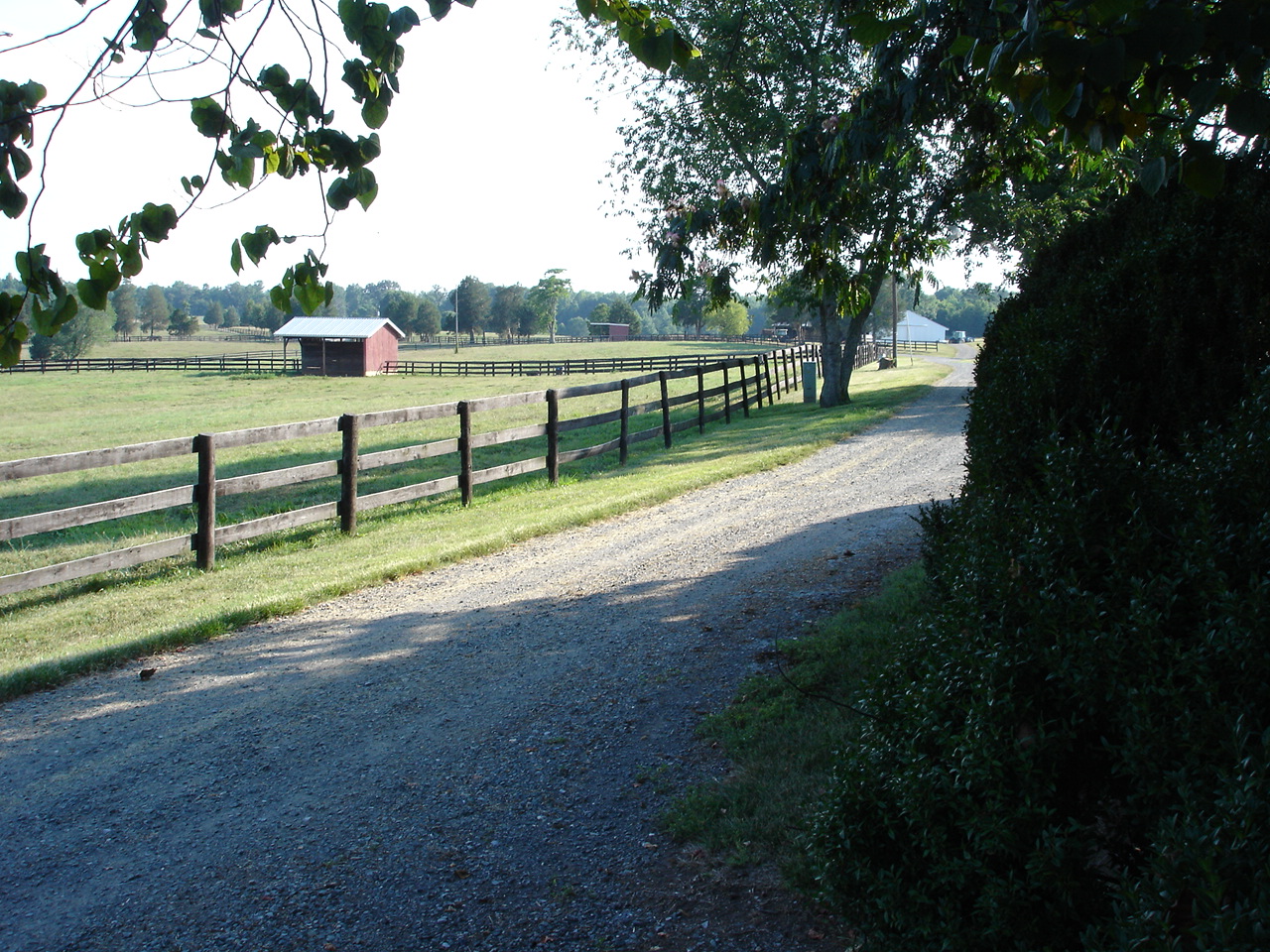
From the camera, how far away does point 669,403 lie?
61.2ft

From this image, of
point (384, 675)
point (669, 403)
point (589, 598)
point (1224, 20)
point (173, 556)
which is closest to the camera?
point (1224, 20)

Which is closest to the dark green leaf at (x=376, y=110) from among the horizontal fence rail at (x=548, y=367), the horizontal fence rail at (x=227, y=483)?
the horizontal fence rail at (x=227, y=483)

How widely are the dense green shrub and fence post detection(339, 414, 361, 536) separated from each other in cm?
804

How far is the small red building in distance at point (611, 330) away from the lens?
13588cm

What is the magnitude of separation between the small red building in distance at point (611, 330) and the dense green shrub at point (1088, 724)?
5206 inches

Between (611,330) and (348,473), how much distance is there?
12842 cm

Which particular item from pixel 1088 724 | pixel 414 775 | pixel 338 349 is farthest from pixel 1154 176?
pixel 338 349

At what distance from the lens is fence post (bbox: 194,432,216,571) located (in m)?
8.84

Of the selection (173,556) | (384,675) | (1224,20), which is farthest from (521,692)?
(173,556)

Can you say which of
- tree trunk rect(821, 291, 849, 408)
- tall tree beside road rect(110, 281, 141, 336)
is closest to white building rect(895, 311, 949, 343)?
tree trunk rect(821, 291, 849, 408)

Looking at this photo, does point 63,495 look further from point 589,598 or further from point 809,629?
point 809,629

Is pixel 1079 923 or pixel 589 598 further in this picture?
pixel 589 598

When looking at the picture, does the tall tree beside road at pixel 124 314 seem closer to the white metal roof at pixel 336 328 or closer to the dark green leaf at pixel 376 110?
the white metal roof at pixel 336 328

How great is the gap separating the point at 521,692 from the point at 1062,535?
11.7 feet
